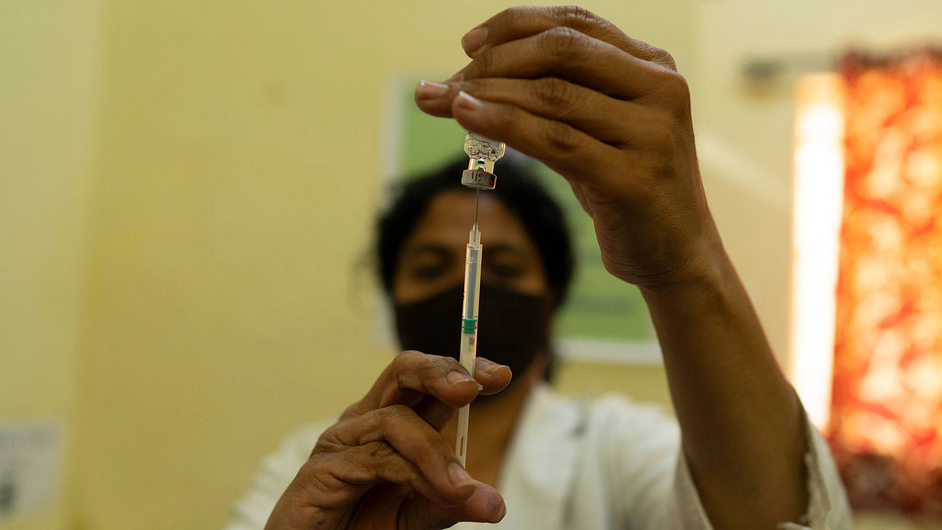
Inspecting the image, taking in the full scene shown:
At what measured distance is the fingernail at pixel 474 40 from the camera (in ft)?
1.40

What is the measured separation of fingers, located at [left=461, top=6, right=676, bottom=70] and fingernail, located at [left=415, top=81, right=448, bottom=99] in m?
0.04

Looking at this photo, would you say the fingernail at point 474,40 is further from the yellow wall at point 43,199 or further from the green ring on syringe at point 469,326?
the yellow wall at point 43,199

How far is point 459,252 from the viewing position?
83cm

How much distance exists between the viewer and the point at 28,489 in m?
0.92

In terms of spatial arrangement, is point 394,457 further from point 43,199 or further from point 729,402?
point 43,199

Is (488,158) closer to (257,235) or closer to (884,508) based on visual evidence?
(257,235)

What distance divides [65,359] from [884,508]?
4.96 ft

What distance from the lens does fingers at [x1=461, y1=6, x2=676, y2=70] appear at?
1.34 ft

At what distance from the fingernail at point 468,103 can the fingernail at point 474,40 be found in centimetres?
6

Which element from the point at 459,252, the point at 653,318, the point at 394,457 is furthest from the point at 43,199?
the point at 653,318

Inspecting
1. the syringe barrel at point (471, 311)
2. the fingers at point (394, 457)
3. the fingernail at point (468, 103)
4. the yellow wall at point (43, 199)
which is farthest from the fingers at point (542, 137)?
the yellow wall at point (43, 199)

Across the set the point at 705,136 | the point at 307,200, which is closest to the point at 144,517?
the point at 307,200

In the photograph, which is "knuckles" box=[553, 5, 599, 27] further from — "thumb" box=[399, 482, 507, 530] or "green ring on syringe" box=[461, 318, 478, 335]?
"thumb" box=[399, 482, 507, 530]

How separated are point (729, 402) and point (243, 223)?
93 centimetres
